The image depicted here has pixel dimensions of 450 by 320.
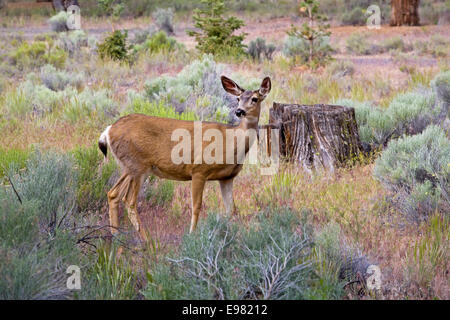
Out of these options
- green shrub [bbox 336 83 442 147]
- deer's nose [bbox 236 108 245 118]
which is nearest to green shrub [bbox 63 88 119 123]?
green shrub [bbox 336 83 442 147]

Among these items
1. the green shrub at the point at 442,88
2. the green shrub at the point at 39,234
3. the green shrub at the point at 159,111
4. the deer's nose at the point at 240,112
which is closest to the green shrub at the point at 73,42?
the green shrub at the point at 159,111

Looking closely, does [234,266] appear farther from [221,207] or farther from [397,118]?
[397,118]

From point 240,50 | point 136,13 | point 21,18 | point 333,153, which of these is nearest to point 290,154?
point 333,153

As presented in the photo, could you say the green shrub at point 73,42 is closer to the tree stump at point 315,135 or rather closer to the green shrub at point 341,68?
the green shrub at point 341,68

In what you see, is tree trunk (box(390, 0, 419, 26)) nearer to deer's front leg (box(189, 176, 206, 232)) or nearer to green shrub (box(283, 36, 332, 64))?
green shrub (box(283, 36, 332, 64))

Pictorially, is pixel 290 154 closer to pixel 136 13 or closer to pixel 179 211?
pixel 179 211

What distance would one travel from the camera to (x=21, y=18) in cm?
3077

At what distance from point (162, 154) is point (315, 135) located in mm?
2983

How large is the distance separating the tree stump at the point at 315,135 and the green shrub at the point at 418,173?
1059 millimetres

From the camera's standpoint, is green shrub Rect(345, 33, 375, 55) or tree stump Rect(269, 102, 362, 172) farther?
green shrub Rect(345, 33, 375, 55)

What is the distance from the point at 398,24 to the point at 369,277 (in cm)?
2378

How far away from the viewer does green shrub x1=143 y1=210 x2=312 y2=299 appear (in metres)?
4.27

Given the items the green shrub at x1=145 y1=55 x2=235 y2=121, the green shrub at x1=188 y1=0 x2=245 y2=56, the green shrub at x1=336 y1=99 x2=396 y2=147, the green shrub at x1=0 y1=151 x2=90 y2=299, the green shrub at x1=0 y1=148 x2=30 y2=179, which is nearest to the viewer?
the green shrub at x1=0 y1=151 x2=90 y2=299

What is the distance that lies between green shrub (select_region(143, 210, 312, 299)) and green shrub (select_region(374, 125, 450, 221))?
206 cm
